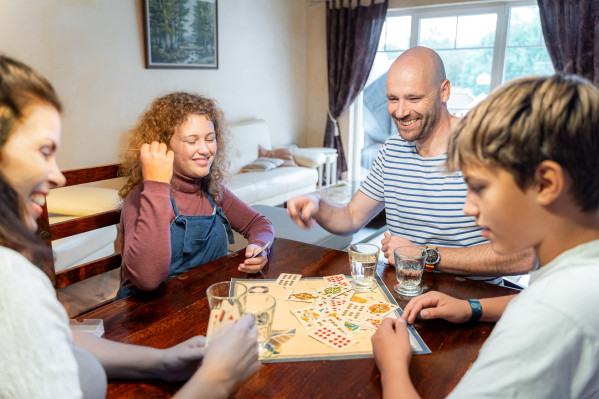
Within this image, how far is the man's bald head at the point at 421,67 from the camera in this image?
5.73 feet

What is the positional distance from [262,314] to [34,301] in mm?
452

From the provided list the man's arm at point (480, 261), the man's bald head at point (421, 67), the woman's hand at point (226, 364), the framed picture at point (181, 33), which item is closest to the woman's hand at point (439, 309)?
the man's arm at point (480, 261)

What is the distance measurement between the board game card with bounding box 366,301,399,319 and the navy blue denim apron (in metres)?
0.68

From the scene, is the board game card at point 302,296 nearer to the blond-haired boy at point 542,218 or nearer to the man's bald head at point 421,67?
the blond-haired boy at point 542,218

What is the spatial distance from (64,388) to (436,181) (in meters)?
1.42

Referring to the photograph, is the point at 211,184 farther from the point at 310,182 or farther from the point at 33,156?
the point at 310,182

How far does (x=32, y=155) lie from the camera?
2.21ft

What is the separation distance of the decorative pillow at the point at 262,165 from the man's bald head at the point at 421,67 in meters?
3.44

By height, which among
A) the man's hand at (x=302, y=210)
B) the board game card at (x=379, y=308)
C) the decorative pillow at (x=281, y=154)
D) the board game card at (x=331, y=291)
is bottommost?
the decorative pillow at (x=281, y=154)

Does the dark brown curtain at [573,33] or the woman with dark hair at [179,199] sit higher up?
the dark brown curtain at [573,33]

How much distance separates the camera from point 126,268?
137 cm

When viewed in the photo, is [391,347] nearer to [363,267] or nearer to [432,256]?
[363,267]

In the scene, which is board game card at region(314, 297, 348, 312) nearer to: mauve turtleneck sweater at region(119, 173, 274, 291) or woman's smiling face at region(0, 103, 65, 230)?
mauve turtleneck sweater at region(119, 173, 274, 291)

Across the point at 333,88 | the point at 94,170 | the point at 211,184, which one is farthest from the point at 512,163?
the point at 333,88
